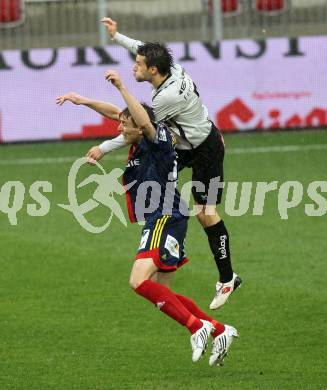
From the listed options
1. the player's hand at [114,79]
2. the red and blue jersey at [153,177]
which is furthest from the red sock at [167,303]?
the player's hand at [114,79]

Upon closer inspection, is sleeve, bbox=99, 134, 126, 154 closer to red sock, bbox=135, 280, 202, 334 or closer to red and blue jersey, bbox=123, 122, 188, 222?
red and blue jersey, bbox=123, 122, 188, 222

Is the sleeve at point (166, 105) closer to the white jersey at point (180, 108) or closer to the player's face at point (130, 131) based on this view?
the white jersey at point (180, 108)

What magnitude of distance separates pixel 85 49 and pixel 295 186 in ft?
19.9

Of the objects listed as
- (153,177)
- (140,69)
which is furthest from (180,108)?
(153,177)

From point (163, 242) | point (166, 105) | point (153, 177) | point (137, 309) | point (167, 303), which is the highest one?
point (166, 105)

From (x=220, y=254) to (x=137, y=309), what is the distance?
3.70ft

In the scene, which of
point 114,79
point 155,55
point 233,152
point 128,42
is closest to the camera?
point 114,79

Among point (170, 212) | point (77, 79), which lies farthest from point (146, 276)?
point (77, 79)

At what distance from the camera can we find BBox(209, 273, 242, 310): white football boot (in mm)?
10469

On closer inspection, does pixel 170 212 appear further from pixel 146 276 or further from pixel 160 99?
pixel 160 99

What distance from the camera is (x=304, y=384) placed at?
8867 mm

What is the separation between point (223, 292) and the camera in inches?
418

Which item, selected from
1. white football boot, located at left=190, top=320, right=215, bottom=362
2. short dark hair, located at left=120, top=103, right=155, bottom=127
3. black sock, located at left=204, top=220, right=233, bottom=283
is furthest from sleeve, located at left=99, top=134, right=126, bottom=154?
black sock, located at left=204, top=220, right=233, bottom=283

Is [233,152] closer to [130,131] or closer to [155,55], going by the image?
[155,55]
